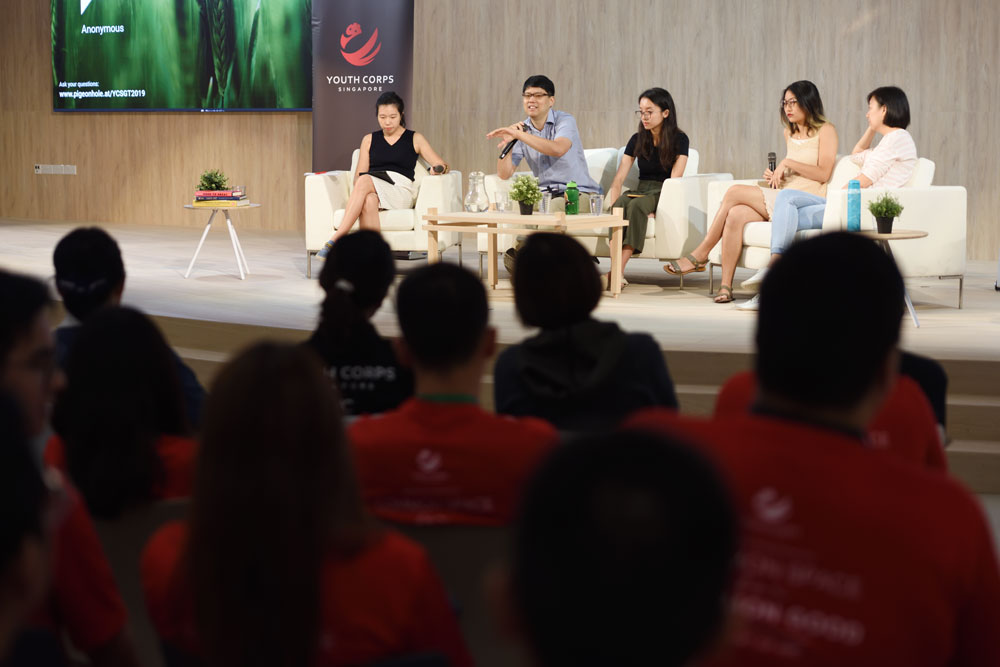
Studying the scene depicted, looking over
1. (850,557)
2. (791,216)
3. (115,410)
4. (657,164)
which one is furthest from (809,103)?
(850,557)

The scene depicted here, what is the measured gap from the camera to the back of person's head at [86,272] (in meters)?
2.78

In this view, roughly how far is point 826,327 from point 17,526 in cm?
79

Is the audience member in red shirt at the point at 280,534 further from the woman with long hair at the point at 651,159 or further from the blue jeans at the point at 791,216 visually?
the woman with long hair at the point at 651,159

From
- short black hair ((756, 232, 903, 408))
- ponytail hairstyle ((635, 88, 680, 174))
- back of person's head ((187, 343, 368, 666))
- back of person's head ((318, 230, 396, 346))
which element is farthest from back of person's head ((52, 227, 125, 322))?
ponytail hairstyle ((635, 88, 680, 174))

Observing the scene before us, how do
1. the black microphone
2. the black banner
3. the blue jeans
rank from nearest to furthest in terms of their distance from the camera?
the blue jeans, the black microphone, the black banner

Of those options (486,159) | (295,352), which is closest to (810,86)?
(486,159)

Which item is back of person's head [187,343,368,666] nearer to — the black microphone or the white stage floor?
the white stage floor

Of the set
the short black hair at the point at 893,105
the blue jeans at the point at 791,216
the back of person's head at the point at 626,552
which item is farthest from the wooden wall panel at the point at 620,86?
the back of person's head at the point at 626,552

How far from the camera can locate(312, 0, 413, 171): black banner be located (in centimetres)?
866

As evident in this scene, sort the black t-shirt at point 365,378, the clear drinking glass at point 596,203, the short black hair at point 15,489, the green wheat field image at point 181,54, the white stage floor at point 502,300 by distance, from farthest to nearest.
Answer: the green wheat field image at point 181,54 < the clear drinking glass at point 596,203 < the white stage floor at point 502,300 < the black t-shirt at point 365,378 < the short black hair at point 15,489

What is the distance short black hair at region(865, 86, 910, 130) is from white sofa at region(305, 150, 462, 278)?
271cm

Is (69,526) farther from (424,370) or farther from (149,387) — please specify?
(424,370)

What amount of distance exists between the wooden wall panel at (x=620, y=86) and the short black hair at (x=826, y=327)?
24.6 feet

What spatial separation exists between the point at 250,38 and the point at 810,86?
5770mm
